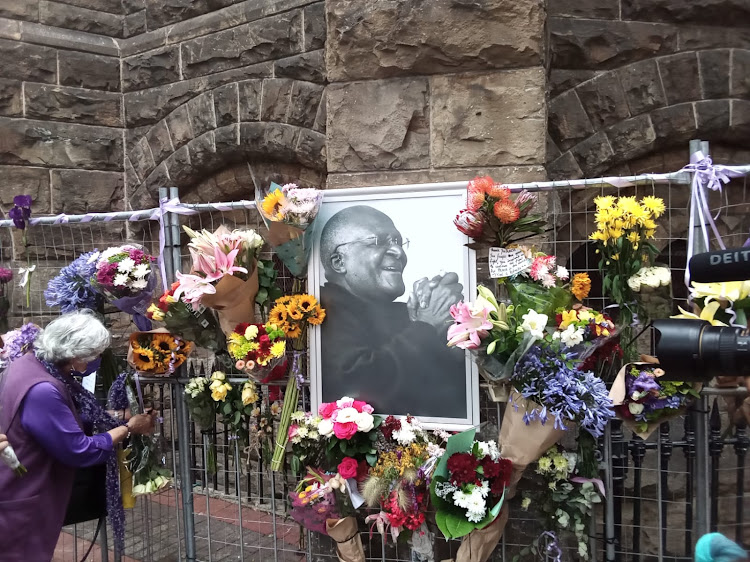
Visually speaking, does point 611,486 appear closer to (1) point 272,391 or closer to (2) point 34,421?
(1) point 272,391

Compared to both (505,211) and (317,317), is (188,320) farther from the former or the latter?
(505,211)

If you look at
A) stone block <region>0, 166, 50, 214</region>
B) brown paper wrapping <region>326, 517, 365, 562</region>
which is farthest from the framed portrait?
stone block <region>0, 166, 50, 214</region>

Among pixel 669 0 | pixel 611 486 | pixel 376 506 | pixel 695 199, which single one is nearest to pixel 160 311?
pixel 376 506

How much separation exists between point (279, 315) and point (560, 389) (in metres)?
1.22

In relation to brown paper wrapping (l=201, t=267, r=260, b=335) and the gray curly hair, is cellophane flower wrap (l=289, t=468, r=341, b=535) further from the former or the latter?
the gray curly hair

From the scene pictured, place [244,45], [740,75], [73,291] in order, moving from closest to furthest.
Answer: [73,291] → [740,75] → [244,45]

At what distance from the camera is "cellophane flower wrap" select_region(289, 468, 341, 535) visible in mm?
2441

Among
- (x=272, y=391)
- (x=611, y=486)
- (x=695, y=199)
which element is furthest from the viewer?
(x=272, y=391)

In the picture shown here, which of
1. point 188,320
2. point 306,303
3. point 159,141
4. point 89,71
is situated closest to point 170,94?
point 159,141

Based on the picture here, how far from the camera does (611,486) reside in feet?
7.80

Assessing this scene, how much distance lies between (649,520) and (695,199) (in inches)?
103

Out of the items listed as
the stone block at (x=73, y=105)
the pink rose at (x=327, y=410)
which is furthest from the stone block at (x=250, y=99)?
the pink rose at (x=327, y=410)

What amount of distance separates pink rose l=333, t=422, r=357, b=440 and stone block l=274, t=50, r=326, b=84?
2.72m

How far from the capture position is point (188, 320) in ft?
8.56
